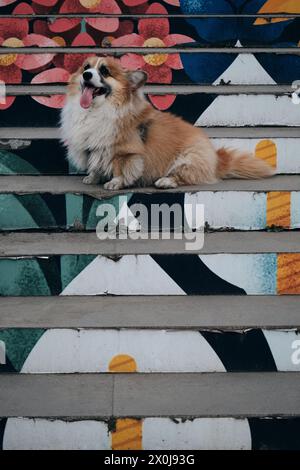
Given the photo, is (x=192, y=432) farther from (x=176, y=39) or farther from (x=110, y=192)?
(x=176, y=39)

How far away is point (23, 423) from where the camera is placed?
1.71 metres

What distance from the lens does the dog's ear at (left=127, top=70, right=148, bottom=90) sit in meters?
2.81

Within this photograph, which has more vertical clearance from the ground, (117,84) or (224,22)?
(224,22)

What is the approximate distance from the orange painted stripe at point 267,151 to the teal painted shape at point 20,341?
1577mm

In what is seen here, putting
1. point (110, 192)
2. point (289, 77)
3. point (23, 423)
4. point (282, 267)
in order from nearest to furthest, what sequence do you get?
point (23, 423), point (282, 267), point (110, 192), point (289, 77)

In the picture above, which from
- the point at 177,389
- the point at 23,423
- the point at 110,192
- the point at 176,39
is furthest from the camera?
the point at 176,39

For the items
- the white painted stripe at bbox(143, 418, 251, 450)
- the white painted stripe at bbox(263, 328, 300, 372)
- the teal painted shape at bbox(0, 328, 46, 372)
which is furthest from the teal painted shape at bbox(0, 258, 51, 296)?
the white painted stripe at bbox(263, 328, 300, 372)

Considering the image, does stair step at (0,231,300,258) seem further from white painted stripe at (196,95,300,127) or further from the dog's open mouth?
white painted stripe at (196,95,300,127)

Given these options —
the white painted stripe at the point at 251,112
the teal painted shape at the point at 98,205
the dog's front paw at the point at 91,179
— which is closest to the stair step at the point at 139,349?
the teal painted shape at the point at 98,205

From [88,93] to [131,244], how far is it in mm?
932

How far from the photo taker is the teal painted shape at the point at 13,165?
2.88 metres

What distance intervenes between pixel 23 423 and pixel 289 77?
2625mm
